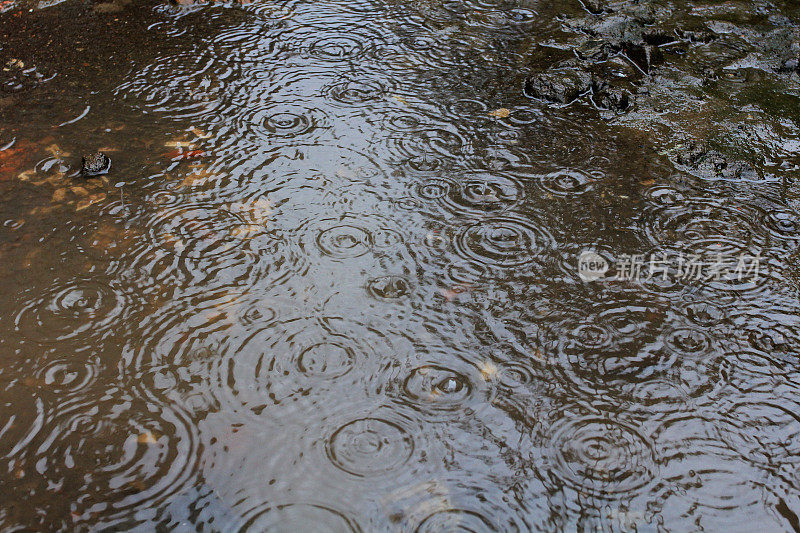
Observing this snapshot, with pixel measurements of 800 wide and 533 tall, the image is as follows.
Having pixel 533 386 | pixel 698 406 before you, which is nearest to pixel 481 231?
pixel 533 386

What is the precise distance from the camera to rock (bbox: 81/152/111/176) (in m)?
3.95

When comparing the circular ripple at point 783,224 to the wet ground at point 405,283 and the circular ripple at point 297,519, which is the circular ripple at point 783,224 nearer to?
the wet ground at point 405,283

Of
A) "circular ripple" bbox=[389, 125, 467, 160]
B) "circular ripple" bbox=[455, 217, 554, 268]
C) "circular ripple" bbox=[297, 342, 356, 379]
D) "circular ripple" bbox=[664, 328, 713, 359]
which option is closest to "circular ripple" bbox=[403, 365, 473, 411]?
"circular ripple" bbox=[297, 342, 356, 379]

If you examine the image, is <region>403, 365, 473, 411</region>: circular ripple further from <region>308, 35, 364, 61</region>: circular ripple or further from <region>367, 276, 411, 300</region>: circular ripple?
<region>308, 35, 364, 61</region>: circular ripple

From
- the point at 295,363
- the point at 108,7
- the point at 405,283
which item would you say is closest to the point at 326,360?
the point at 295,363

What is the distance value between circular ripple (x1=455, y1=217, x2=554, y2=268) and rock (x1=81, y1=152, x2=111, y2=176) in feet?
7.46

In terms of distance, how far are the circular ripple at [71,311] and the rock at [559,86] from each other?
3173 millimetres

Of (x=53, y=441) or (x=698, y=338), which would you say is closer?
(x=53, y=441)

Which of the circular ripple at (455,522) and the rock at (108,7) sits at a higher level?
the rock at (108,7)

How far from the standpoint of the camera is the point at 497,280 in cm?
324

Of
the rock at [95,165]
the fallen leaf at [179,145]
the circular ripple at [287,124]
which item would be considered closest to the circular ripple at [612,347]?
the circular ripple at [287,124]

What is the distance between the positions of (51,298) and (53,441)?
88 cm

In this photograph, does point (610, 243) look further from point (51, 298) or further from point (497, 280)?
point (51, 298)

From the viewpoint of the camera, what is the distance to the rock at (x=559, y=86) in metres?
4.62
